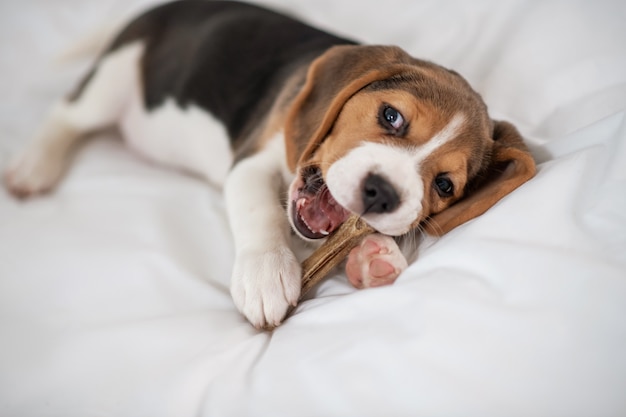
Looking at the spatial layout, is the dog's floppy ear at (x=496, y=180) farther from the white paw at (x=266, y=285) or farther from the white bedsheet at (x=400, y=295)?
the white paw at (x=266, y=285)

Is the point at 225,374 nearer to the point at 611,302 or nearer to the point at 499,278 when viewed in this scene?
the point at 499,278

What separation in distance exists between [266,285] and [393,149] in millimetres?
639

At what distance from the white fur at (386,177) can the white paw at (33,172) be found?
169 cm

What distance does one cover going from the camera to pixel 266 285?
1.92m

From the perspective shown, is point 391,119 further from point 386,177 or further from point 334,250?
point 334,250

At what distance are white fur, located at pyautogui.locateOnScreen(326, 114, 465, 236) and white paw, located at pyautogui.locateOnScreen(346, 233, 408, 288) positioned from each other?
74 mm

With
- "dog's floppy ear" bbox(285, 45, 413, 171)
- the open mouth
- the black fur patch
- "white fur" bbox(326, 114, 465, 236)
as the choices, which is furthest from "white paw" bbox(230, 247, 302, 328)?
the black fur patch

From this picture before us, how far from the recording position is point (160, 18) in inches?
133

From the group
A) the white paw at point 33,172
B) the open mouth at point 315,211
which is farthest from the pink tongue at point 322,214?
the white paw at point 33,172

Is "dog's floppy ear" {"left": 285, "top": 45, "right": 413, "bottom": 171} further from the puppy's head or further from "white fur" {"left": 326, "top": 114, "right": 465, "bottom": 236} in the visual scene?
"white fur" {"left": 326, "top": 114, "right": 465, "bottom": 236}

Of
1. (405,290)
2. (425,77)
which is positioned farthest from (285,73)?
(405,290)

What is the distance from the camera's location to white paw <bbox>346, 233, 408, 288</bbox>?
6.18 ft

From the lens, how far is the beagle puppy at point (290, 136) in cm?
193

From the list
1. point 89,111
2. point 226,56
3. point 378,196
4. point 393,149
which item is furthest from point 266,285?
point 89,111
